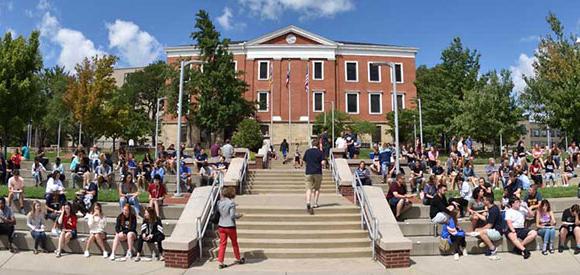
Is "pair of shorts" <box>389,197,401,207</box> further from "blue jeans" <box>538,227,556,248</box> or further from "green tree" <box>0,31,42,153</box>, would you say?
"green tree" <box>0,31,42,153</box>

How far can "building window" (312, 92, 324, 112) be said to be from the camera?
54562 mm

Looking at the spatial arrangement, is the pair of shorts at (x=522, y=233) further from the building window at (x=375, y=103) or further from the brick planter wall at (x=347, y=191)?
the building window at (x=375, y=103)

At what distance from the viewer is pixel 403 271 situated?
31.5ft

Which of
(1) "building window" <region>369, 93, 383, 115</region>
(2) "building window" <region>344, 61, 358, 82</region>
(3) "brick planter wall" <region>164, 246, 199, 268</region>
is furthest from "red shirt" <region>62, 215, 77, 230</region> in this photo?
(1) "building window" <region>369, 93, 383, 115</region>

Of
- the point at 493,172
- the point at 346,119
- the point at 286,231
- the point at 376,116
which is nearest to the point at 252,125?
the point at 346,119

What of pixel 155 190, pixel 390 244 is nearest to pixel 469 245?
pixel 390 244

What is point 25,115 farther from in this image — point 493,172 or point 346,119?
point 346,119

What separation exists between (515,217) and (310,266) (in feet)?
17.6

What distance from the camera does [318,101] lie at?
5500 cm

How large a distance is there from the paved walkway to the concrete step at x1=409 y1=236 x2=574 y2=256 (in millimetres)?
222

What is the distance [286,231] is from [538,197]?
22.9 feet

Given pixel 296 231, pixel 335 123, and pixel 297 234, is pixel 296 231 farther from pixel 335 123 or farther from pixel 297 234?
pixel 335 123

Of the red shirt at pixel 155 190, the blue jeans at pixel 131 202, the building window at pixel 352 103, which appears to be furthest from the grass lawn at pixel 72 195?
the building window at pixel 352 103

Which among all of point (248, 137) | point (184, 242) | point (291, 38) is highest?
point (291, 38)
